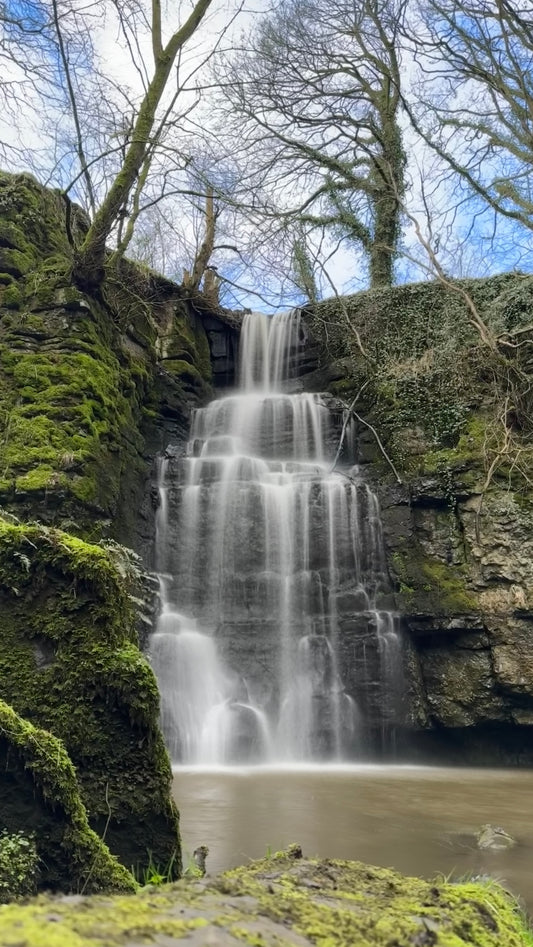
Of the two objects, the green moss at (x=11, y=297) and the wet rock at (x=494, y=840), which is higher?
the green moss at (x=11, y=297)

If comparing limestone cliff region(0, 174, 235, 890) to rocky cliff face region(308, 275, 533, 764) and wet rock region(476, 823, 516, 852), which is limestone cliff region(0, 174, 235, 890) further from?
rocky cliff face region(308, 275, 533, 764)

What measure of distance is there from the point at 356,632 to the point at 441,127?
12538 mm

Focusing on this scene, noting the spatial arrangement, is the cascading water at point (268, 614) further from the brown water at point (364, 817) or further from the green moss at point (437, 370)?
the green moss at point (437, 370)

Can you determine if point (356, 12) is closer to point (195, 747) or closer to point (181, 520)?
point (181, 520)

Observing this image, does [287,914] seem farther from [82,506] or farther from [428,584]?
[428,584]

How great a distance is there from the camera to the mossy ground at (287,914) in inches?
32.7

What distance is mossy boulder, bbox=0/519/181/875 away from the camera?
2738 mm

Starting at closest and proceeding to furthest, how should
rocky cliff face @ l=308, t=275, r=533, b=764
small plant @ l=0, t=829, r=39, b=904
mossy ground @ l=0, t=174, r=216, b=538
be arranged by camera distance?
small plant @ l=0, t=829, r=39, b=904 → mossy ground @ l=0, t=174, r=216, b=538 → rocky cliff face @ l=308, t=275, r=533, b=764

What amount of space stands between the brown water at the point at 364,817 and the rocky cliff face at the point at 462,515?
200 cm

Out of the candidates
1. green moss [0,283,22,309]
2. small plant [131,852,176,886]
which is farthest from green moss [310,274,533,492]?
small plant [131,852,176,886]

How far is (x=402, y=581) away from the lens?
407 inches

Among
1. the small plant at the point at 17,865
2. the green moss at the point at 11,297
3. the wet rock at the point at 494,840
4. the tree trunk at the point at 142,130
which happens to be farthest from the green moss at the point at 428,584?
the small plant at the point at 17,865

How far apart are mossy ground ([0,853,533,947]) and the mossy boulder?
1233 millimetres

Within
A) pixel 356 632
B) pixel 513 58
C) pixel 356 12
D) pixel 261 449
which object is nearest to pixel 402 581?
pixel 356 632
